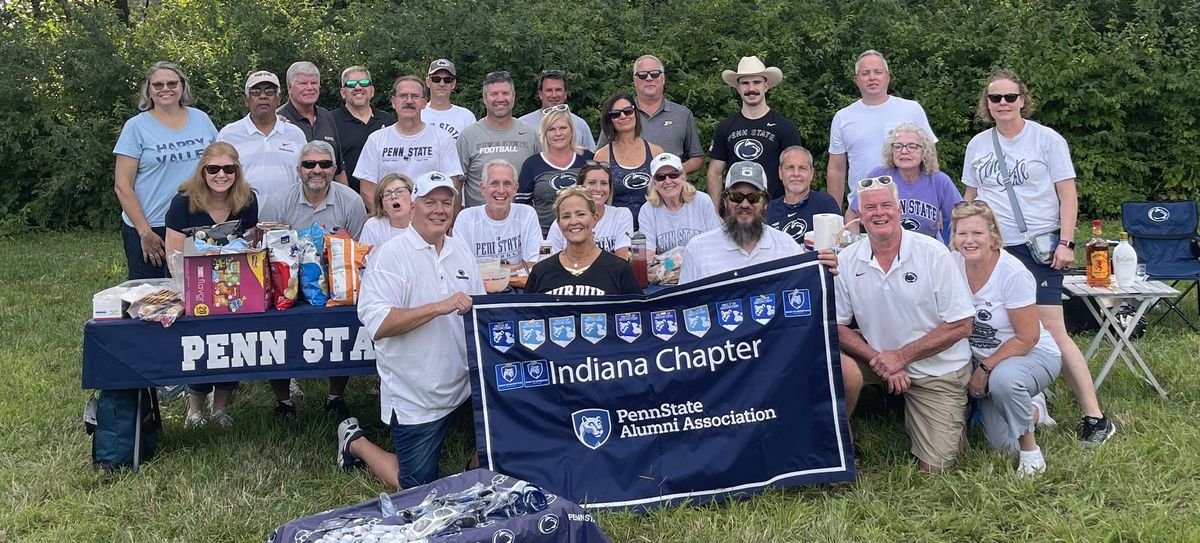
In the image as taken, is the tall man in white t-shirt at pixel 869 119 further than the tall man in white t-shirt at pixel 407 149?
No

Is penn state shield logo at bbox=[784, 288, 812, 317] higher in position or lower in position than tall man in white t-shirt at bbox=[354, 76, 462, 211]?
Result: lower

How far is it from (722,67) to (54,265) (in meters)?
8.06

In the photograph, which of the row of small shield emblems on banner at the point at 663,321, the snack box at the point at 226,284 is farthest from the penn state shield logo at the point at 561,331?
the snack box at the point at 226,284

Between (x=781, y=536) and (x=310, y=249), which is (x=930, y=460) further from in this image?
(x=310, y=249)

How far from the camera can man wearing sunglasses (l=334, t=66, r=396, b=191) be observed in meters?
7.49

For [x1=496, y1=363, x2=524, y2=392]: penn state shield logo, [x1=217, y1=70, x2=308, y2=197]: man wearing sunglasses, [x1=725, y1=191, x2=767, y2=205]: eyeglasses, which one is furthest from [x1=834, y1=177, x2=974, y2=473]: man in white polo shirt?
[x1=217, y1=70, x2=308, y2=197]: man wearing sunglasses

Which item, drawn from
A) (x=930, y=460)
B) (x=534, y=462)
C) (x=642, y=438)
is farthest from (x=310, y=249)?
(x=930, y=460)

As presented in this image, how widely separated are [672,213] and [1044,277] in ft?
6.96

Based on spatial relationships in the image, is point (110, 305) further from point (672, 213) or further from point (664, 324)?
point (672, 213)

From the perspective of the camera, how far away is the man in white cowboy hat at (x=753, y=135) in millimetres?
6848

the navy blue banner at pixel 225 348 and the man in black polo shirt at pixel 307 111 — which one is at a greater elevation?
the man in black polo shirt at pixel 307 111

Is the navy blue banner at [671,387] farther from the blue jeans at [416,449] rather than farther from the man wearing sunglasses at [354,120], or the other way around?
the man wearing sunglasses at [354,120]

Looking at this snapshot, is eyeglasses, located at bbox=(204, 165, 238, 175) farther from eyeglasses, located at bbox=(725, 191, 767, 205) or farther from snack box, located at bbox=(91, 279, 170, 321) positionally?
eyeglasses, located at bbox=(725, 191, 767, 205)

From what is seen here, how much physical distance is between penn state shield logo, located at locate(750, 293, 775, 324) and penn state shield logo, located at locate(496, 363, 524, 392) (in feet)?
3.65
